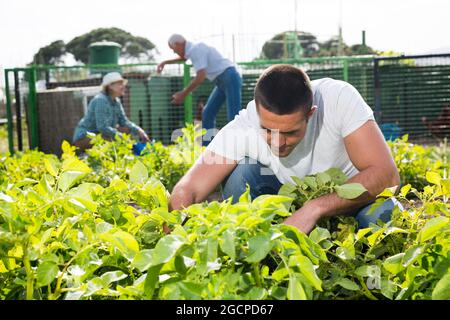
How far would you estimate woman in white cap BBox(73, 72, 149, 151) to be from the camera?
6664 millimetres

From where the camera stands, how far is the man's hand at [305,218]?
1.58 metres

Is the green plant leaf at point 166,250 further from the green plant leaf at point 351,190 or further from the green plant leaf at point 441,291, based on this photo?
the green plant leaf at point 351,190

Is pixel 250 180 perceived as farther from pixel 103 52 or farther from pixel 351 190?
pixel 103 52

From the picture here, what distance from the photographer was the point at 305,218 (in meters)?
1.59

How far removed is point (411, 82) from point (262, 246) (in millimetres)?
8732

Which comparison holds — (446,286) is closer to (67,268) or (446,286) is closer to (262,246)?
(262,246)

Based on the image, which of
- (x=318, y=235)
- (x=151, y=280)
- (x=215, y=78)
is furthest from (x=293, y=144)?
(x=215, y=78)

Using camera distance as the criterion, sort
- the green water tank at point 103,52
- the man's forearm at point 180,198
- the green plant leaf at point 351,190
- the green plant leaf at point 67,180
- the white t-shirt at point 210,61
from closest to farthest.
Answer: the green plant leaf at point 67,180, the green plant leaf at point 351,190, the man's forearm at point 180,198, the white t-shirt at point 210,61, the green water tank at point 103,52

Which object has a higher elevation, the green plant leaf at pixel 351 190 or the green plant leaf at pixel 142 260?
the green plant leaf at pixel 351 190

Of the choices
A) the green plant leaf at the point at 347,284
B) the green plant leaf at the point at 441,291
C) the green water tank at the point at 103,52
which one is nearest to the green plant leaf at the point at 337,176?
the green plant leaf at the point at 347,284

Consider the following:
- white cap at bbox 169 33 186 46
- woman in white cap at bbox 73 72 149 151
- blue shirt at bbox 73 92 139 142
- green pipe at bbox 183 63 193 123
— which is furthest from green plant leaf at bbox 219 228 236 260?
green pipe at bbox 183 63 193 123

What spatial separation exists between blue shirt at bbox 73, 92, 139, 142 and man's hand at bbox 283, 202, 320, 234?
16.9 ft

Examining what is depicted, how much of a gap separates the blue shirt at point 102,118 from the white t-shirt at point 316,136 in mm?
4204
